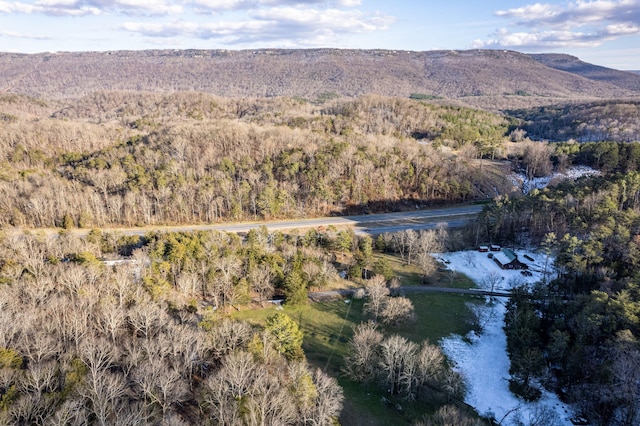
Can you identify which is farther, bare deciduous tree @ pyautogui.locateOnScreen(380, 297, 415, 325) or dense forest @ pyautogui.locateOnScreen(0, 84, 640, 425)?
bare deciduous tree @ pyautogui.locateOnScreen(380, 297, 415, 325)

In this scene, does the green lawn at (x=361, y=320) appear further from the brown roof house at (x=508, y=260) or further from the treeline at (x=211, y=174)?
the treeline at (x=211, y=174)

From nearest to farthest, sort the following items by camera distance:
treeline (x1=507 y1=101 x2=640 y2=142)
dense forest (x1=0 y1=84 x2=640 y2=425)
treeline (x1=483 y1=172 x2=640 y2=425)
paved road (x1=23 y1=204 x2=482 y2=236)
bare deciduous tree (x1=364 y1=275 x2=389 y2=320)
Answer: dense forest (x1=0 y1=84 x2=640 y2=425) < treeline (x1=483 y1=172 x2=640 y2=425) < bare deciduous tree (x1=364 y1=275 x2=389 y2=320) < paved road (x1=23 y1=204 x2=482 y2=236) < treeline (x1=507 y1=101 x2=640 y2=142)

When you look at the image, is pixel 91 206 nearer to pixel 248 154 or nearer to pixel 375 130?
pixel 248 154

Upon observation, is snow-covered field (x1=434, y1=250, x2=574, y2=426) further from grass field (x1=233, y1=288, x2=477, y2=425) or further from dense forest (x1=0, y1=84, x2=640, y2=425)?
grass field (x1=233, y1=288, x2=477, y2=425)

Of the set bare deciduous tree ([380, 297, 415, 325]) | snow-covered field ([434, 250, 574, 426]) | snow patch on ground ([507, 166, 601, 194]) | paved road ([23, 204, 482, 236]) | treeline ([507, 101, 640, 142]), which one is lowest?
snow-covered field ([434, 250, 574, 426])

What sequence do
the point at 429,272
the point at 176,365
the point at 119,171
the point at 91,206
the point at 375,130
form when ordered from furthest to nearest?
1. the point at 375,130
2. the point at 119,171
3. the point at 91,206
4. the point at 429,272
5. the point at 176,365

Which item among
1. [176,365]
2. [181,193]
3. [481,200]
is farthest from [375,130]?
[176,365]

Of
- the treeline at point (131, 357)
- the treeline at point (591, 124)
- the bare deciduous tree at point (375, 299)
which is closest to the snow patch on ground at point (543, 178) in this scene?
the treeline at point (591, 124)

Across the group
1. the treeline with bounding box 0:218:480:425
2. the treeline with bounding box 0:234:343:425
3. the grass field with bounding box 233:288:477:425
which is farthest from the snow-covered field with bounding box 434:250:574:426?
the treeline with bounding box 0:234:343:425

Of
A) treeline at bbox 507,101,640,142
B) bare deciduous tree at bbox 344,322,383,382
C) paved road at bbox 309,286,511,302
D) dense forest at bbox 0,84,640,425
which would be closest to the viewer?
dense forest at bbox 0,84,640,425
